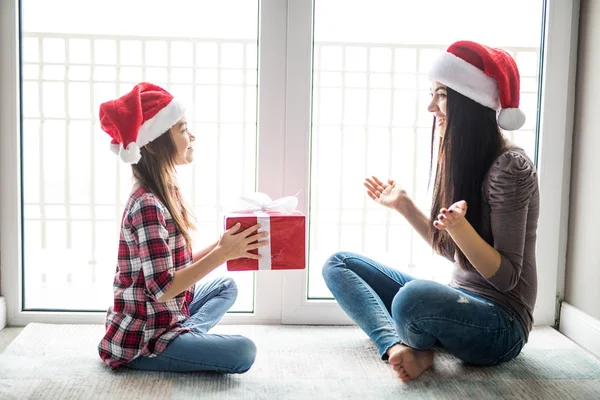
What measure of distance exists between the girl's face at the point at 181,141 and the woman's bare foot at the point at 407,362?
31.1 inches

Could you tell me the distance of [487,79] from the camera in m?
1.62

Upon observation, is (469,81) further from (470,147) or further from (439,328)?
(439,328)

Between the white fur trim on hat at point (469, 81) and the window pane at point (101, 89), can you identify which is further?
the window pane at point (101, 89)

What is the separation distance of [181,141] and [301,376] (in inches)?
28.6

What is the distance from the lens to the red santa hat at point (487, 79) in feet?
5.28

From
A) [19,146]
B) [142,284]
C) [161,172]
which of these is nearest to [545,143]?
[161,172]

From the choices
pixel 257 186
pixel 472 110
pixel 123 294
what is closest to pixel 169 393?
pixel 123 294

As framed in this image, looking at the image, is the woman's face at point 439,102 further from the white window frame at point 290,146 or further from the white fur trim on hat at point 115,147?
the white fur trim on hat at point 115,147

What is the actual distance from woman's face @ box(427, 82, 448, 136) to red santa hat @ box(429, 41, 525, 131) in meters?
0.05

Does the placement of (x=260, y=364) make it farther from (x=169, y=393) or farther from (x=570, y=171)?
(x=570, y=171)

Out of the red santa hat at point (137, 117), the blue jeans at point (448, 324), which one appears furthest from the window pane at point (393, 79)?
the red santa hat at point (137, 117)

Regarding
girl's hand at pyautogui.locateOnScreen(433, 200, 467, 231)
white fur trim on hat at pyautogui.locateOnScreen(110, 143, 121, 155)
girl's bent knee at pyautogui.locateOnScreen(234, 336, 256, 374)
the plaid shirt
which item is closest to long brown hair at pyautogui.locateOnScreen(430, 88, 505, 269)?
girl's hand at pyautogui.locateOnScreen(433, 200, 467, 231)

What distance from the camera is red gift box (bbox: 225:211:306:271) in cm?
165

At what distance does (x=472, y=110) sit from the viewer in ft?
5.45
